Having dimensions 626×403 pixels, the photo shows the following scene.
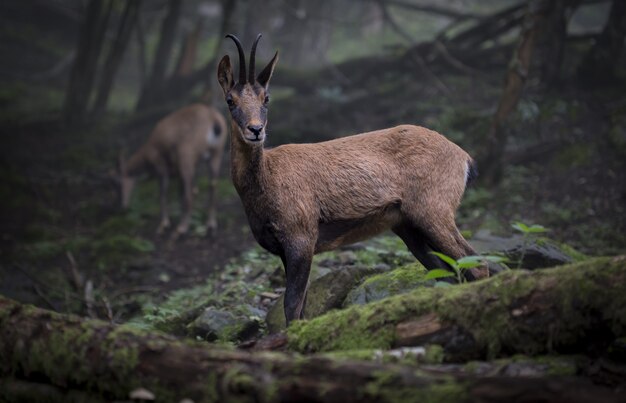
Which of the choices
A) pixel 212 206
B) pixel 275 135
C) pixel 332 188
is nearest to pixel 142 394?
pixel 332 188

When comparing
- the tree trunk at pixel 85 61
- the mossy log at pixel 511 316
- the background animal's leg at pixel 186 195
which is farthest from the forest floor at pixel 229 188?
the mossy log at pixel 511 316

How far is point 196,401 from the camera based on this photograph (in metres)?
3.47

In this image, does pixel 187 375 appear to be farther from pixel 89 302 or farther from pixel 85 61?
pixel 85 61

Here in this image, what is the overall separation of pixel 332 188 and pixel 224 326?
172 centimetres

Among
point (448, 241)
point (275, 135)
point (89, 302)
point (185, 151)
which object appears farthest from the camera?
point (275, 135)

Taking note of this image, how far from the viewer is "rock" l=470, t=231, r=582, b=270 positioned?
7.02 m

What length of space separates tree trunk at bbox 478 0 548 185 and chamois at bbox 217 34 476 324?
584 cm

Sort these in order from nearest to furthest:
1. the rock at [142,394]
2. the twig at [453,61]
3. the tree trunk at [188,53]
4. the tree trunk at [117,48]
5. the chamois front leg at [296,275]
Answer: the rock at [142,394], the chamois front leg at [296,275], the twig at [453,61], the tree trunk at [117,48], the tree trunk at [188,53]

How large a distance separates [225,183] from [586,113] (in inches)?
315

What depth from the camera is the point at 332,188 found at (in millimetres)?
6133

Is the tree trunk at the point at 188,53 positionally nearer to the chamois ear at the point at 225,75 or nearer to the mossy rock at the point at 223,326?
the chamois ear at the point at 225,75

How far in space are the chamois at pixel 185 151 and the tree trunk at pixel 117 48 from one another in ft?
12.6

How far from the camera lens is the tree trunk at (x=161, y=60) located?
18.8 m

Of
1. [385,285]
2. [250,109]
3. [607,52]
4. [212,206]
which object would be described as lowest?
[212,206]
